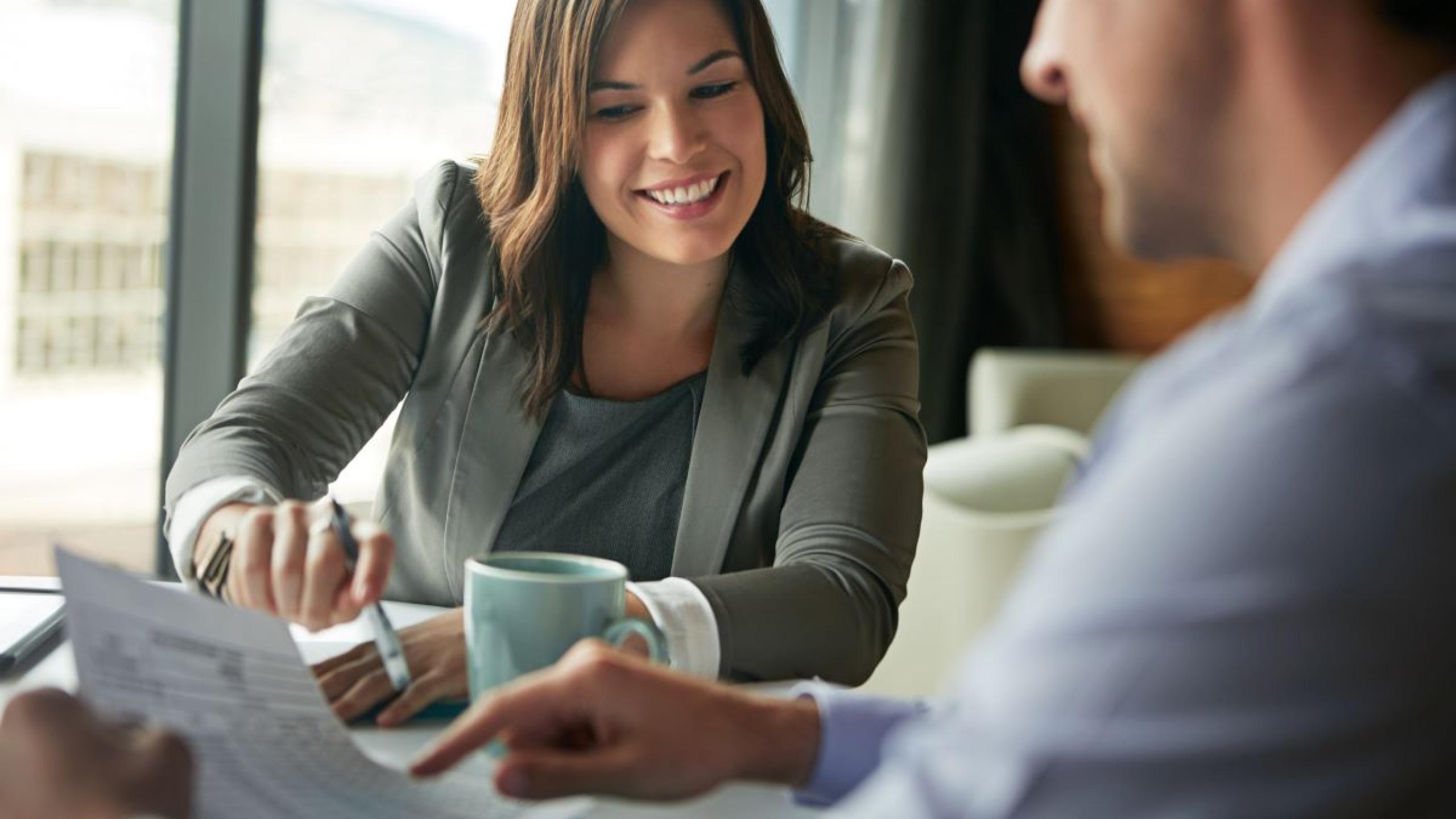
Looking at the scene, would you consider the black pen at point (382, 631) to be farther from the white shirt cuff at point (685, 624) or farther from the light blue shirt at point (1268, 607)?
the light blue shirt at point (1268, 607)

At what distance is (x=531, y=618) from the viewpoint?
0.81 meters

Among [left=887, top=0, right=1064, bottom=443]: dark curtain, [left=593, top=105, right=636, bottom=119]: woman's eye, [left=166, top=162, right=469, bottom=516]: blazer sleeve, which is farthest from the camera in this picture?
[left=887, top=0, right=1064, bottom=443]: dark curtain

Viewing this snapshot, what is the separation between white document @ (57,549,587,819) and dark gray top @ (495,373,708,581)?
0.63 meters

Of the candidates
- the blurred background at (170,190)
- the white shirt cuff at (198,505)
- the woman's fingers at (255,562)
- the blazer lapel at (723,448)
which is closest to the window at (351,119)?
the blurred background at (170,190)

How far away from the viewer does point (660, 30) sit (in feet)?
4.82

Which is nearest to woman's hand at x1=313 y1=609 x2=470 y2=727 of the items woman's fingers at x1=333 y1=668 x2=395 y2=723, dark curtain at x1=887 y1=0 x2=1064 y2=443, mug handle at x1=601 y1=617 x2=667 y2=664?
woman's fingers at x1=333 y1=668 x2=395 y2=723

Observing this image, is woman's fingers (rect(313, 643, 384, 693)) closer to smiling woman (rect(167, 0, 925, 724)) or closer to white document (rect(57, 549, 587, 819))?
white document (rect(57, 549, 587, 819))

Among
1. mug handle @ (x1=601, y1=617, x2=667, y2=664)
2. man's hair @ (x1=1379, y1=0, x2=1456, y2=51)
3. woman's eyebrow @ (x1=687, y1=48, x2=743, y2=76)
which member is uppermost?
man's hair @ (x1=1379, y1=0, x2=1456, y2=51)

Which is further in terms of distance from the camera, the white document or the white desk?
the white desk

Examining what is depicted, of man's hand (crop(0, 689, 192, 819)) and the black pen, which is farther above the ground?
man's hand (crop(0, 689, 192, 819))

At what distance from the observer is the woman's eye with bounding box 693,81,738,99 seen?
151cm

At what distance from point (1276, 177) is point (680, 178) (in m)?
0.99

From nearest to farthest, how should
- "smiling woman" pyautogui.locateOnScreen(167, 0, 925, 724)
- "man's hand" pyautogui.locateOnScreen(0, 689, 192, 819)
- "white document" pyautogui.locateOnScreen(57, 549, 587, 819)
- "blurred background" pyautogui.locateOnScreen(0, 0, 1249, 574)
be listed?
"man's hand" pyautogui.locateOnScreen(0, 689, 192, 819), "white document" pyautogui.locateOnScreen(57, 549, 587, 819), "smiling woman" pyautogui.locateOnScreen(167, 0, 925, 724), "blurred background" pyautogui.locateOnScreen(0, 0, 1249, 574)

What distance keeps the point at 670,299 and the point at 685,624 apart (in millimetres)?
606
